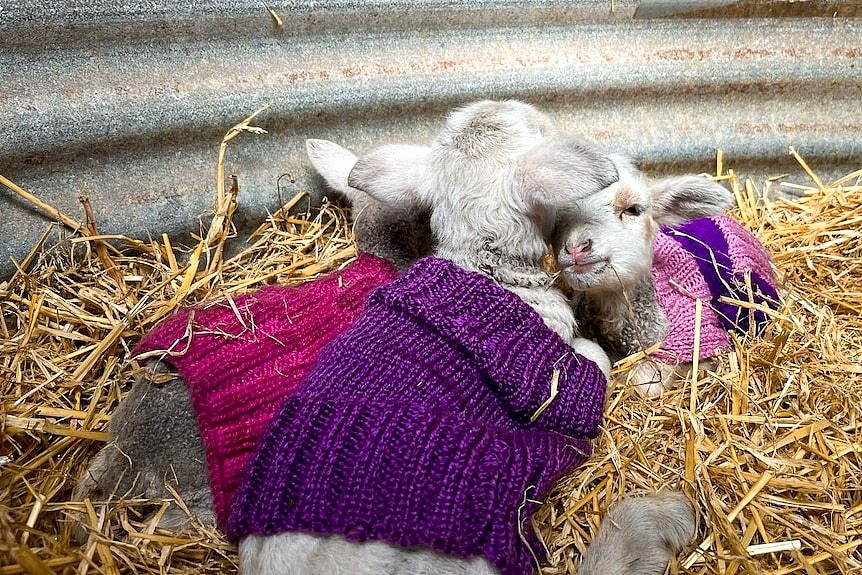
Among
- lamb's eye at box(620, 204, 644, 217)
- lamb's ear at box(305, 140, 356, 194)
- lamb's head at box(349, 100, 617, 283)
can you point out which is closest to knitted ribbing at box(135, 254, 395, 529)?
lamb's head at box(349, 100, 617, 283)

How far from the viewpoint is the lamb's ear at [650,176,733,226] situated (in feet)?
7.93

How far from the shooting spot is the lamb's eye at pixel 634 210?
234 centimetres

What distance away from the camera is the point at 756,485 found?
80.3 inches

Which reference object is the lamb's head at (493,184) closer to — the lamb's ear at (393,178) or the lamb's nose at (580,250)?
the lamb's ear at (393,178)

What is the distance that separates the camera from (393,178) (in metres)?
2.45

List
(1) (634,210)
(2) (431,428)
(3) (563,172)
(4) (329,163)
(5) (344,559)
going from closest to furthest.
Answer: (5) (344,559), (2) (431,428), (3) (563,172), (1) (634,210), (4) (329,163)

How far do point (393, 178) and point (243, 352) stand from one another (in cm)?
82

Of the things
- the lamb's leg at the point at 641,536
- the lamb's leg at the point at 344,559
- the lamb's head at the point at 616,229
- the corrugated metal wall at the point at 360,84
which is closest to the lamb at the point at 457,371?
the lamb's leg at the point at 344,559

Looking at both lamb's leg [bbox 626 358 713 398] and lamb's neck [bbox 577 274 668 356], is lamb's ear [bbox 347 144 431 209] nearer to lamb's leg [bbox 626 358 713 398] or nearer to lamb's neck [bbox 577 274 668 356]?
lamb's neck [bbox 577 274 668 356]

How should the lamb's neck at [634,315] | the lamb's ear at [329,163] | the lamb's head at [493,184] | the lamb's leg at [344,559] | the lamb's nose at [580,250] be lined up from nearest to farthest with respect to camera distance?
the lamb's leg at [344,559] < the lamb's head at [493,184] < the lamb's nose at [580,250] < the lamb's neck at [634,315] < the lamb's ear at [329,163]

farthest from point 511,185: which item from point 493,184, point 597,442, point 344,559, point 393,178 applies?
point 344,559

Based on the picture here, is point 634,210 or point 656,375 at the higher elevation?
point 634,210

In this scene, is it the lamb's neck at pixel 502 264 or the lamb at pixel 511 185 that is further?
the lamb's neck at pixel 502 264

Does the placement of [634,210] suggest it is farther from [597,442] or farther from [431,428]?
[431,428]
